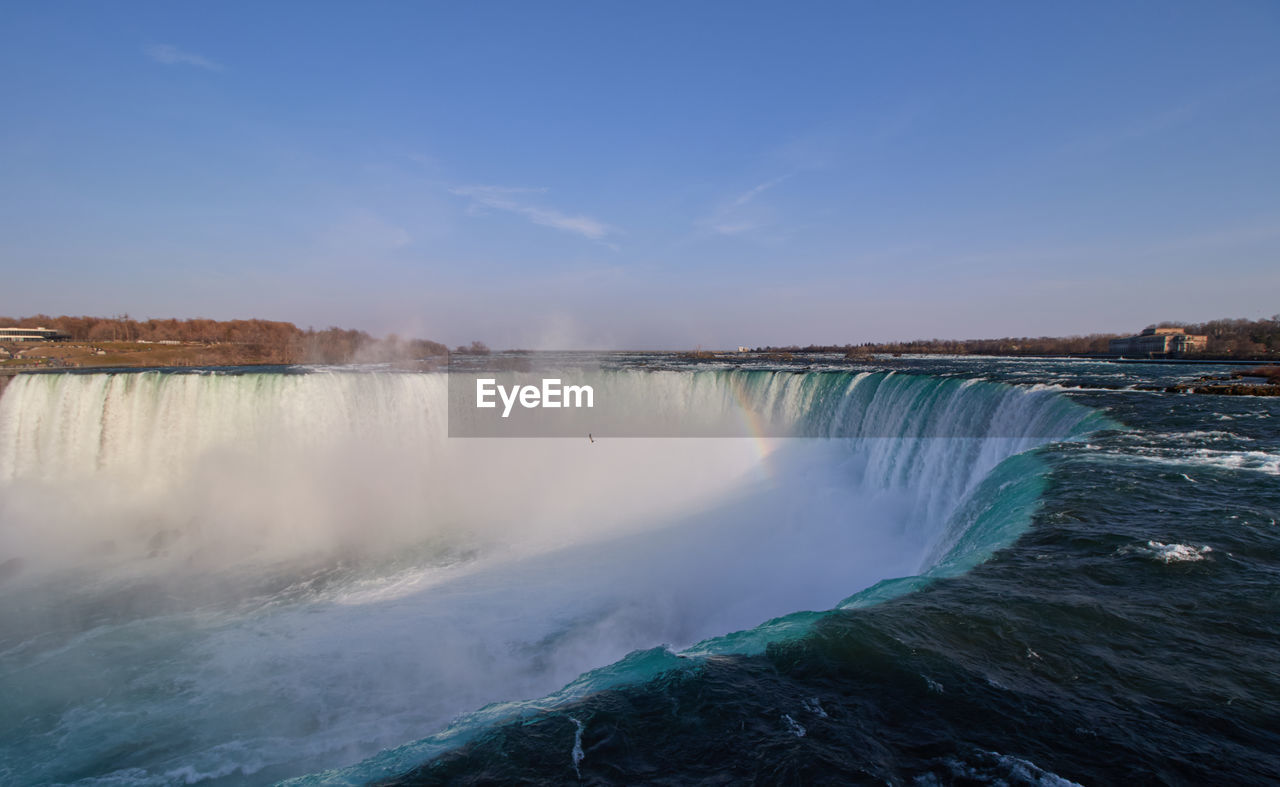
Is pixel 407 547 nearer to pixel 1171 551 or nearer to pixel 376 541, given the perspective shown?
pixel 376 541

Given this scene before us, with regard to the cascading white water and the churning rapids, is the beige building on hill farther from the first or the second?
the cascading white water

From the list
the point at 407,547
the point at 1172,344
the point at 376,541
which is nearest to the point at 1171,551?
the point at 407,547

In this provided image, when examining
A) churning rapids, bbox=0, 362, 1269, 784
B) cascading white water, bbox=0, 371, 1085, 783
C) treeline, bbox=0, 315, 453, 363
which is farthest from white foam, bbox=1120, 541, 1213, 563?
treeline, bbox=0, 315, 453, 363

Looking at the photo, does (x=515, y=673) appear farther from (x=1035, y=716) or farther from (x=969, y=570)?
(x=1035, y=716)

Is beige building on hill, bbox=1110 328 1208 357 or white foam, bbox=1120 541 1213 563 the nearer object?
white foam, bbox=1120 541 1213 563

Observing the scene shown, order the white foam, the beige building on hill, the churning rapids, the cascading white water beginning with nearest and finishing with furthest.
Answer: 1. the white foam
2. the churning rapids
3. the cascading white water
4. the beige building on hill

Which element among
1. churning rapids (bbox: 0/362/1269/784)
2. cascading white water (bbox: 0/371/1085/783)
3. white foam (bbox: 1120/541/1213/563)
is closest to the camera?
white foam (bbox: 1120/541/1213/563)

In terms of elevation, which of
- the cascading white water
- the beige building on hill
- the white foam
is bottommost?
the cascading white water

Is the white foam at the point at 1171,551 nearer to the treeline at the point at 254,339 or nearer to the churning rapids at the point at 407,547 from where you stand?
the churning rapids at the point at 407,547
